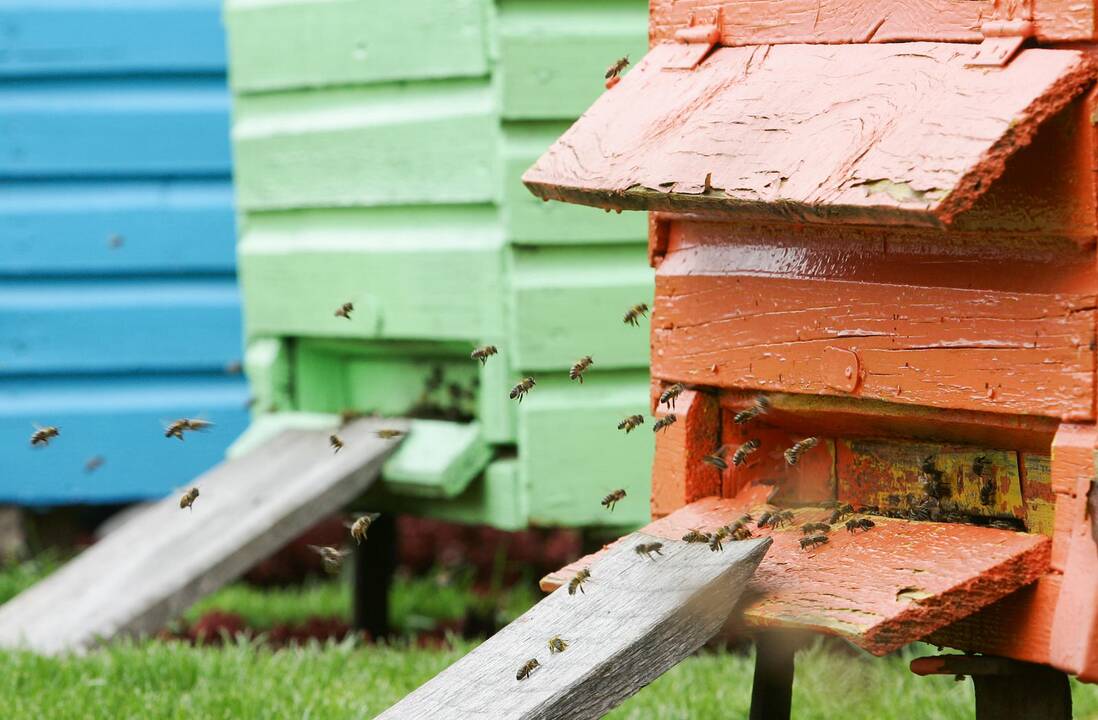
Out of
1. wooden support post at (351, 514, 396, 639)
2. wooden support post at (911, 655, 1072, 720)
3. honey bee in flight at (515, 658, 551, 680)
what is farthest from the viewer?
wooden support post at (351, 514, 396, 639)

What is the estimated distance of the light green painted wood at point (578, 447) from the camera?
4.89m

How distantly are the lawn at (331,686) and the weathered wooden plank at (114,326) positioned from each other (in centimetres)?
222

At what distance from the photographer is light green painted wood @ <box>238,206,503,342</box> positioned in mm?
4934

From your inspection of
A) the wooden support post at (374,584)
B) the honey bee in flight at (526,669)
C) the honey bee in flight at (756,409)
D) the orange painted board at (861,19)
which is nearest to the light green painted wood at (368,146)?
the wooden support post at (374,584)

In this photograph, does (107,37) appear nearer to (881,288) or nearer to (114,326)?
(114,326)

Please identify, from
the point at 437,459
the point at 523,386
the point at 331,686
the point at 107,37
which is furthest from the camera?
the point at 107,37

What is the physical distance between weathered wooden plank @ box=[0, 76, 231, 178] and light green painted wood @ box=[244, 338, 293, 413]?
153cm

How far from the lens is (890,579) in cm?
266

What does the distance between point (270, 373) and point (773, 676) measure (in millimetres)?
2930

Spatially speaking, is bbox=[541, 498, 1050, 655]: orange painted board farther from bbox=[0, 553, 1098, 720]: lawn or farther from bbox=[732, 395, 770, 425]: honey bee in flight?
bbox=[0, 553, 1098, 720]: lawn

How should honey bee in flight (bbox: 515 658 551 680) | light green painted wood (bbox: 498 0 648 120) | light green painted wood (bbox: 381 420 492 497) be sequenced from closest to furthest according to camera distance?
honey bee in flight (bbox: 515 658 551 680), light green painted wood (bbox: 498 0 648 120), light green painted wood (bbox: 381 420 492 497)

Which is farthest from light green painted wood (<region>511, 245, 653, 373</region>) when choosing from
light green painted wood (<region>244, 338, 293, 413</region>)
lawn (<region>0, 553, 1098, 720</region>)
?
light green painted wood (<region>244, 338, 293, 413</region>)

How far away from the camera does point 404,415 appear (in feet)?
18.0

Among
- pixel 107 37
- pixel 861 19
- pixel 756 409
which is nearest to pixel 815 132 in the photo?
pixel 861 19
